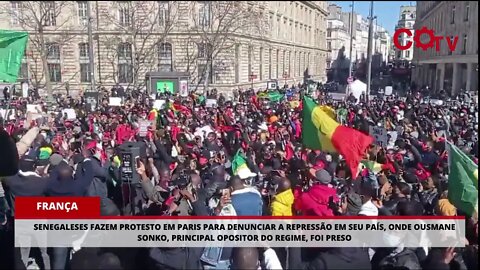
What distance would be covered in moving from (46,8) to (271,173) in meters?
25.3

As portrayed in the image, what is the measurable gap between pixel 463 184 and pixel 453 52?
3969 centimetres

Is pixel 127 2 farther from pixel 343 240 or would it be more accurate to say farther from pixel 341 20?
pixel 343 240

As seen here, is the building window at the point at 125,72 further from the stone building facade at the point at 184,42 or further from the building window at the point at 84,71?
the building window at the point at 84,71

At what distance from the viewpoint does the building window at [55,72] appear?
34.4 metres

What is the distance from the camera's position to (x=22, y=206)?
564 cm

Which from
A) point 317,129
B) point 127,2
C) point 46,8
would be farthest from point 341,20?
point 317,129

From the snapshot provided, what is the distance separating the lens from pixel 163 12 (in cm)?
3384

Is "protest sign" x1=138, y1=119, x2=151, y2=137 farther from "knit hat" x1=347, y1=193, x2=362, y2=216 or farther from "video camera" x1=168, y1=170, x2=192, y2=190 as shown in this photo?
"knit hat" x1=347, y1=193, x2=362, y2=216

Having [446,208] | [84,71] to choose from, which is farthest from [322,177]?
[84,71]

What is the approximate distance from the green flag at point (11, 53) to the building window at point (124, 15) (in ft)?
76.1

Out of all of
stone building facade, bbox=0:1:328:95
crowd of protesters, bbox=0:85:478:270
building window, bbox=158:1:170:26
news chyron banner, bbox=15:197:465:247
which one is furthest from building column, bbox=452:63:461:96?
news chyron banner, bbox=15:197:465:247

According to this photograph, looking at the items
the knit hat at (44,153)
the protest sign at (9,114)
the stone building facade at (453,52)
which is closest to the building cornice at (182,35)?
the stone building facade at (453,52)

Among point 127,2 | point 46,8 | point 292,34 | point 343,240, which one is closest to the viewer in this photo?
point 343,240

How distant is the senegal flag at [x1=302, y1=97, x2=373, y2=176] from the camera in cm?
698
